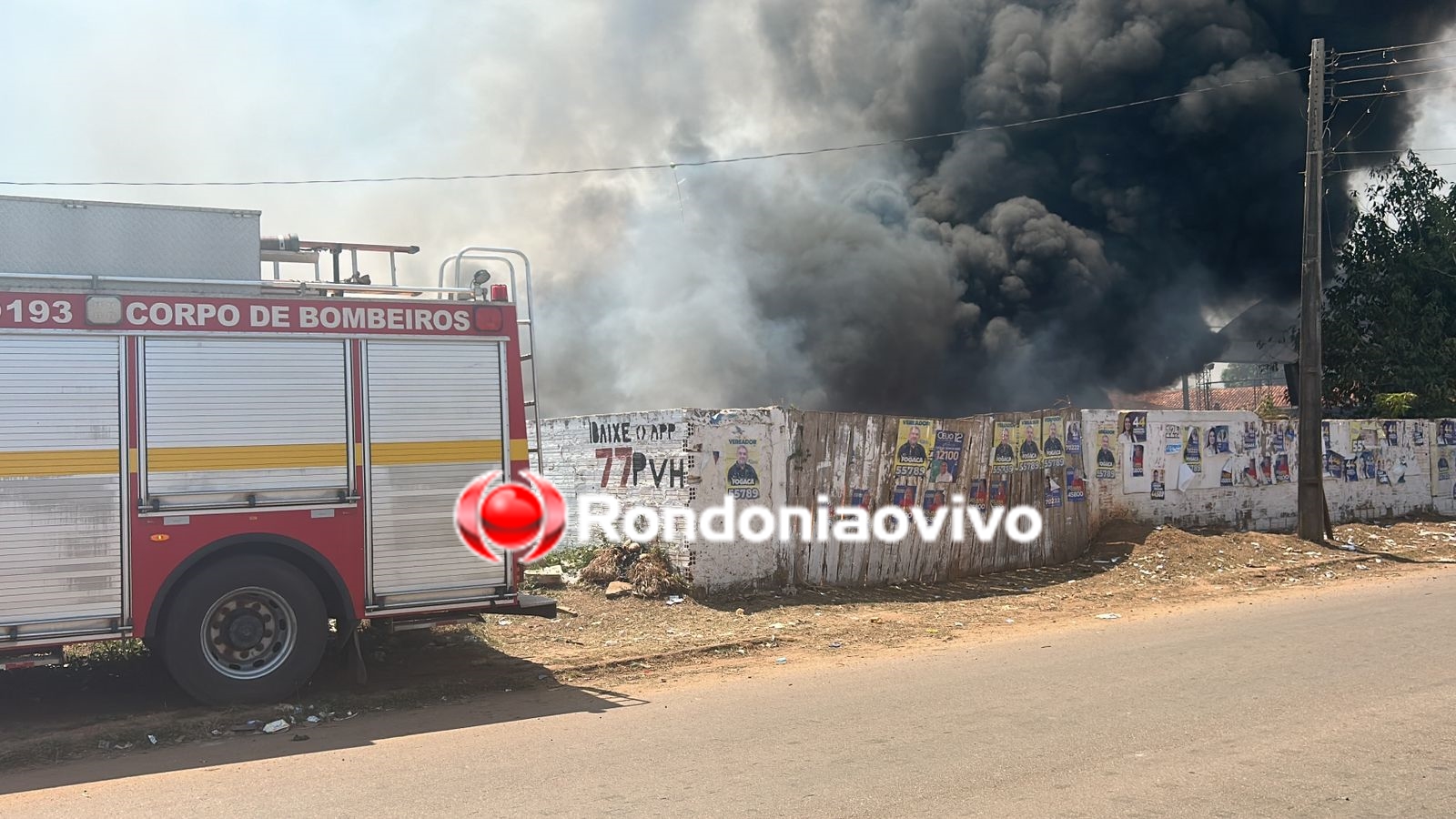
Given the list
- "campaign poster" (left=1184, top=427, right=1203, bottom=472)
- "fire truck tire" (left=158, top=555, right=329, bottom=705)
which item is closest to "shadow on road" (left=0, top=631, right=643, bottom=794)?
"fire truck tire" (left=158, top=555, right=329, bottom=705)

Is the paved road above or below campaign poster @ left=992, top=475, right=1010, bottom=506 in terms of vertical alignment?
below

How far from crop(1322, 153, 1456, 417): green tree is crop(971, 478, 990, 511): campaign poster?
46.6 ft

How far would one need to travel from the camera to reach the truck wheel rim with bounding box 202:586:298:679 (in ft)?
21.4

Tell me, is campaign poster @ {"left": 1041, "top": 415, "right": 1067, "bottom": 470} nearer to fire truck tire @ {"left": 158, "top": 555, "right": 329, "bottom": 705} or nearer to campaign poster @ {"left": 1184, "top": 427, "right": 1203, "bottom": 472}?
campaign poster @ {"left": 1184, "top": 427, "right": 1203, "bottom": 472}

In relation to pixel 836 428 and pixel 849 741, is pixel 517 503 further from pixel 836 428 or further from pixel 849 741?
pixel 836 428

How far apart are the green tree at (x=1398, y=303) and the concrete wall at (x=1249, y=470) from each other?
150 inches

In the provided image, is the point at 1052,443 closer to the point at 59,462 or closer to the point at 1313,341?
the point at 1313,341

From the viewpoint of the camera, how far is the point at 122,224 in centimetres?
652

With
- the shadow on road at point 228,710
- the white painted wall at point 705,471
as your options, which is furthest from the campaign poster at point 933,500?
the shadow on road at point 228,710

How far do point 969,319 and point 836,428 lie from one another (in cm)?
1659

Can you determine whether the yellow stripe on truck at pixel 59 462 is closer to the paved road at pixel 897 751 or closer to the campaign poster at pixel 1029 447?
the paved road at pixel 897 751

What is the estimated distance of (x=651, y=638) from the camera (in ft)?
28.9

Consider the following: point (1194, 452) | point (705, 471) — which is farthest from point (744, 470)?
point (1194, 452)

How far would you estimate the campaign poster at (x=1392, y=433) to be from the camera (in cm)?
1830
